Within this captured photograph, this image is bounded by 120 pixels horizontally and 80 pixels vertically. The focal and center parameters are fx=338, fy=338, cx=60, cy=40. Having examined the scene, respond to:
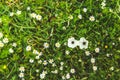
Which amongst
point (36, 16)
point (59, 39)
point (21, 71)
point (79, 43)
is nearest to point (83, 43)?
point (79, 43)

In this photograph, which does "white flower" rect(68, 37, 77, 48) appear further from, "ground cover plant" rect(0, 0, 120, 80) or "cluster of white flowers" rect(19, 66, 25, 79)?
"cluster of white flowers" rect(19, 66, 25, 79)

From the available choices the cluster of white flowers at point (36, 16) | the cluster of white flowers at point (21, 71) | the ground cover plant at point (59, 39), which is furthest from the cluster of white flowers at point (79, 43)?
the cluster of white flowers at point (21, 71)

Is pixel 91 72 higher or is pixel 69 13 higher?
pixel 69 13

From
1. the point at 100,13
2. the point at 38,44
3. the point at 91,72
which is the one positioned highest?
the point at 100,13

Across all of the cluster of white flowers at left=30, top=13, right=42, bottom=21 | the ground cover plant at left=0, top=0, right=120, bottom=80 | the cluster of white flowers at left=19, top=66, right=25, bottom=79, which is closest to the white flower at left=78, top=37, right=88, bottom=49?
the ground cover plant at left=0, top=0, right=120, bottom=80

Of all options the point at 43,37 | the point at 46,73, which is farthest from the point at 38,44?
the point at 46,73

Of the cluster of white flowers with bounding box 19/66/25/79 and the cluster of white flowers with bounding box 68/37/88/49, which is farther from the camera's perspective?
the cluster of white flowers with bounding box 68/37/88/49

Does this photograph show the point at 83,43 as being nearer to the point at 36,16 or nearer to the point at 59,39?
the point at 59,39

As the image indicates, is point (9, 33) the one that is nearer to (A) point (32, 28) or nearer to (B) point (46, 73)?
(A) point (32, 28)
